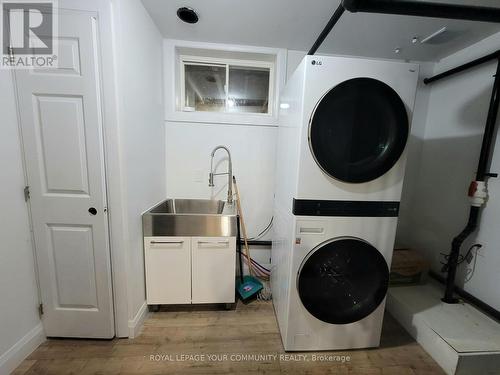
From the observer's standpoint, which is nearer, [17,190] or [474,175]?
→ [17,190]

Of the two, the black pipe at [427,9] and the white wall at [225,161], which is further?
the white wall at [225,161]

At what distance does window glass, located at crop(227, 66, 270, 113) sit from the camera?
216 cm

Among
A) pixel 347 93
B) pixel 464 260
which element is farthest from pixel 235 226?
pixel 464 260

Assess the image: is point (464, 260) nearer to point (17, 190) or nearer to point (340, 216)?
point (340, 216)

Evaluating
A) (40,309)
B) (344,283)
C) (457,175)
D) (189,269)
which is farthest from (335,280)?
(40,309)

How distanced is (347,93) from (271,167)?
1.13 meters

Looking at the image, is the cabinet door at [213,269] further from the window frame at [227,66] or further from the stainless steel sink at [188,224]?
the window frame at [227,66]

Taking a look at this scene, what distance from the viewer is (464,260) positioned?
1.78 metres

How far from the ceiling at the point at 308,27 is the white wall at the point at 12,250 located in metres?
1.24

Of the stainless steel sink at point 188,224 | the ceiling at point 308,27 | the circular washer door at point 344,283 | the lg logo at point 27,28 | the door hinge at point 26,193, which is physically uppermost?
the ceiling at point 308,27

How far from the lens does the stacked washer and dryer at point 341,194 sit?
1148 mm

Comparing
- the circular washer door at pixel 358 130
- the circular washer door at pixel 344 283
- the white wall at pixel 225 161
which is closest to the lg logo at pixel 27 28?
the white wall at pixel 225 161

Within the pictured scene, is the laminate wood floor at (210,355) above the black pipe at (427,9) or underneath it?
underneath

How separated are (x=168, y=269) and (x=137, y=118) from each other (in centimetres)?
125
